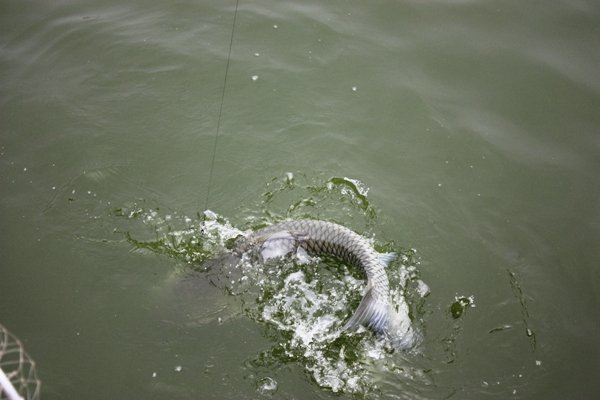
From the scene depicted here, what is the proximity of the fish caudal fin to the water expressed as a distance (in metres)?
0.18

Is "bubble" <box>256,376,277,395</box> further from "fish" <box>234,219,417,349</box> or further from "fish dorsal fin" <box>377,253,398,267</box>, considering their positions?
"fish dorsal fin" <box>377,253,398,267</box>

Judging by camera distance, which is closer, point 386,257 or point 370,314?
point 370,314

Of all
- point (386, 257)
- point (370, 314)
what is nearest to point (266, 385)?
→ point (370, 314)

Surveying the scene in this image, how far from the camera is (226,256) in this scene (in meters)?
4.29

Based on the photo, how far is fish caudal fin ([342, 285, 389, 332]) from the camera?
3586mm

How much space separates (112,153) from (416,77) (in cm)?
330

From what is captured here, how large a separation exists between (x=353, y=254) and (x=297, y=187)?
1101 mm

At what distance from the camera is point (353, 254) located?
396cm

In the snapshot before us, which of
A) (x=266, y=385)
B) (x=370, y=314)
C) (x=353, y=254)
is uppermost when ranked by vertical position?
(x=353, y=254)

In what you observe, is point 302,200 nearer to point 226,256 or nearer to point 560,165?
point 226,256

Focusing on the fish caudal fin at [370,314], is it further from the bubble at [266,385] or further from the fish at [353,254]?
the bubble at [266,385]

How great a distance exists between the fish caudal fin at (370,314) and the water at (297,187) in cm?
18

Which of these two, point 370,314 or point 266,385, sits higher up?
point 370,314

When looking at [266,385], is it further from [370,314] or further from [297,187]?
[297,187]
